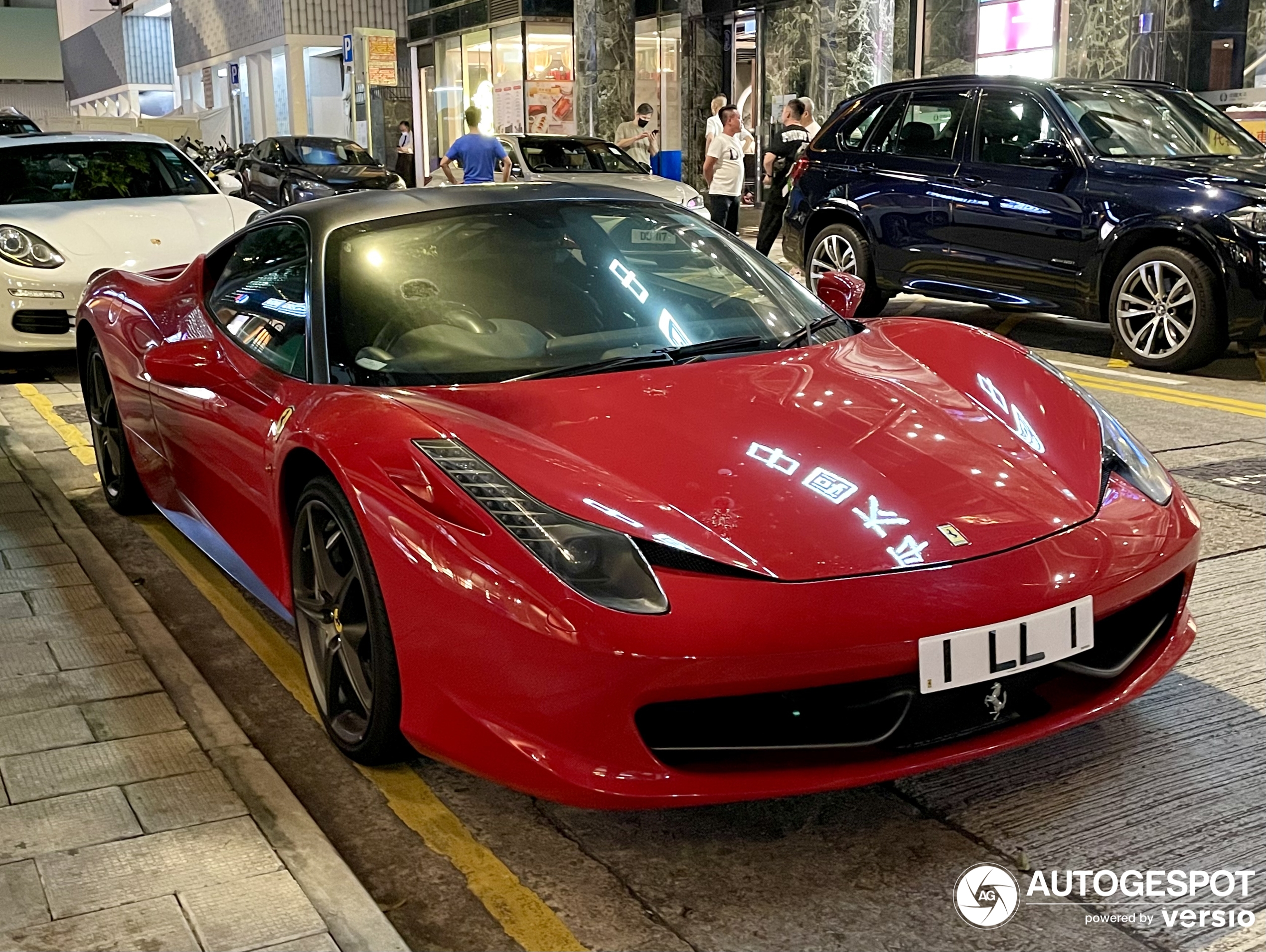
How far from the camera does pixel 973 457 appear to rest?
2.90 metres

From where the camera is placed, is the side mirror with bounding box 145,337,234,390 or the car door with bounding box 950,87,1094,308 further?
the car door with bounding box 950,87,1094,308

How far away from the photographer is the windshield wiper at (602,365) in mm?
3227

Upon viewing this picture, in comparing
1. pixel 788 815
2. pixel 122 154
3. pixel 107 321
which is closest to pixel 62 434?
pixel 107 321

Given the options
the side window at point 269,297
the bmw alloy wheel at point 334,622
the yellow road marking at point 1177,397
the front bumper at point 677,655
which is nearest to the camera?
the front bumper at point 677,655

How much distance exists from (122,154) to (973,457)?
778cm

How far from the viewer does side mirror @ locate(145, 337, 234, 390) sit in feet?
12.5

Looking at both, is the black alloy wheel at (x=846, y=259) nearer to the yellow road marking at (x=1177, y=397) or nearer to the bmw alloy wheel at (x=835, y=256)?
the bmw alloy wheel at (x=835, y=256)

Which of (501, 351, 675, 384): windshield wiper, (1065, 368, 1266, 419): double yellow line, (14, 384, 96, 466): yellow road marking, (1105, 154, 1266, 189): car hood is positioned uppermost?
(1105, 154, 1266, 189): car hood

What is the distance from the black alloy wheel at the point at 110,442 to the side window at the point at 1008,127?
5.76 meters

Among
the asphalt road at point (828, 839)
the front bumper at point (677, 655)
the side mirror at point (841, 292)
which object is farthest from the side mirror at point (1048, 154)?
the front bumper at point (677, 655)

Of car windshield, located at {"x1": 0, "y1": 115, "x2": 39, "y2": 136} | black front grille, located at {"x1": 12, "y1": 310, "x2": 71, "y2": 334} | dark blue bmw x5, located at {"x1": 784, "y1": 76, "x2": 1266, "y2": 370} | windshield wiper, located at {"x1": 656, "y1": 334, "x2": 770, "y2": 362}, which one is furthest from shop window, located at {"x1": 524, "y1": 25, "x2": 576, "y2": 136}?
windshield wiper, located at {"x1": 656, "y1": 334, "x2": 770, "y2": 362}

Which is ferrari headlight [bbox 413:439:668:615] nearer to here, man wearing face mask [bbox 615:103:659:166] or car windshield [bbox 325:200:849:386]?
car windshield [bbox 325:200:849:386]

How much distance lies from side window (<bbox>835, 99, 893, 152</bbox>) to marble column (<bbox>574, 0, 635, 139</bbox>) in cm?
1388

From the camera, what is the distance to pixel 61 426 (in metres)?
6.98
